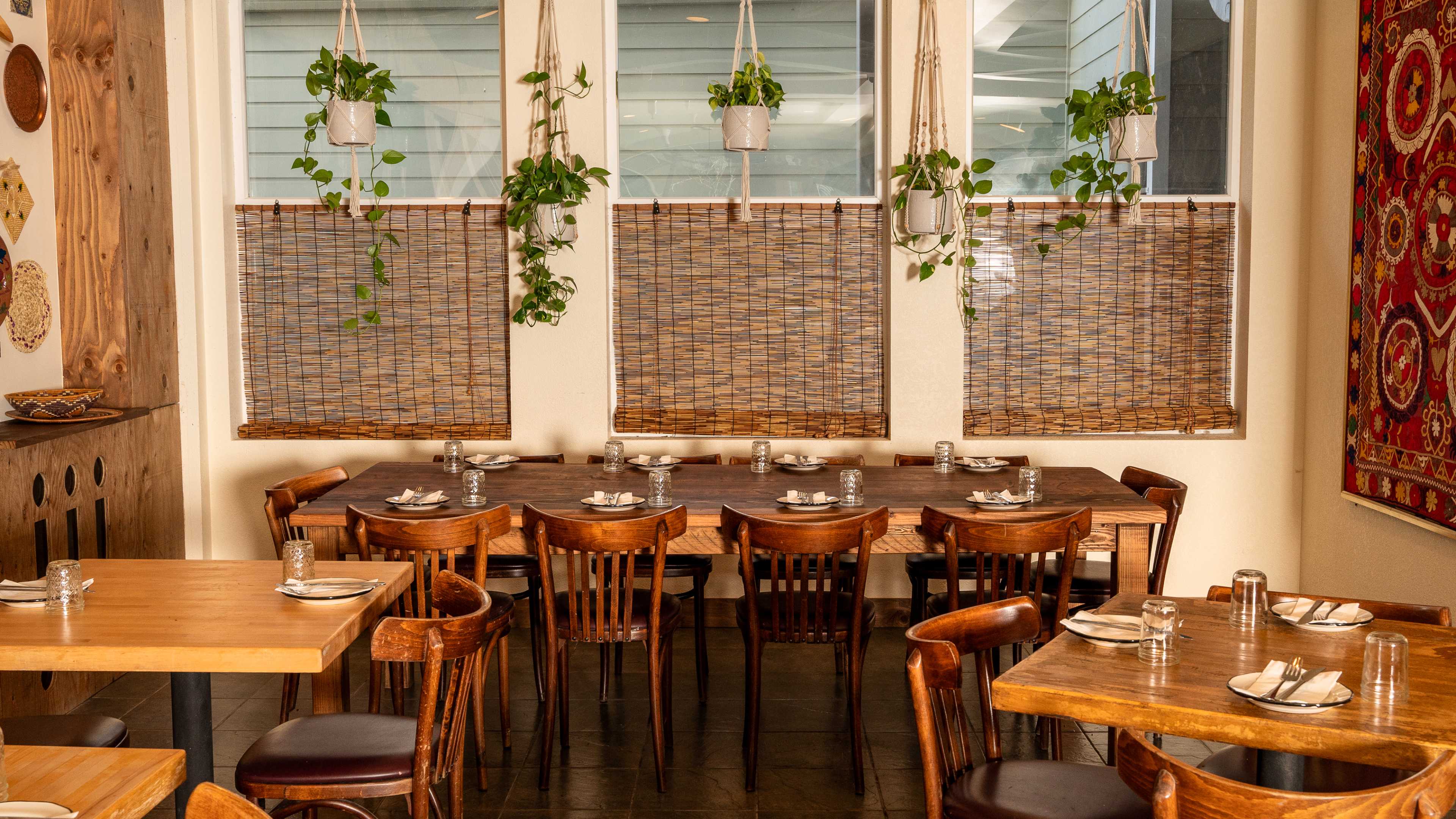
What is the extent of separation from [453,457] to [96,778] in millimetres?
2907

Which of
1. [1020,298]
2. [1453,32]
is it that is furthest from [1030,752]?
[1453,32]

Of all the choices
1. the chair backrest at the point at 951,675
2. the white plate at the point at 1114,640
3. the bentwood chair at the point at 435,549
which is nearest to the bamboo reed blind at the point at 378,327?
the bentwood chair at the point at 435,549

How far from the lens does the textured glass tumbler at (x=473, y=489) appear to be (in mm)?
3965

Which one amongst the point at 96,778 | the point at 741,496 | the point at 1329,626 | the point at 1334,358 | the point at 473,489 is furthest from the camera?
the point at 1334,358

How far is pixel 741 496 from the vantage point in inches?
162

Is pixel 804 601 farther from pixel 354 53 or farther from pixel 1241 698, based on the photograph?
pixel 354 53

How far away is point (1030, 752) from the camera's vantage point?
3.74 metres

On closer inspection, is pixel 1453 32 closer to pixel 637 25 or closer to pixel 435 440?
pixel 637 25

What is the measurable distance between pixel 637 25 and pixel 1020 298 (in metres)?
2.18

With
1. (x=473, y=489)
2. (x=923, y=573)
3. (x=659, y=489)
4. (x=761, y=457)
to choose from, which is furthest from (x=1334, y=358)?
(x=473, y=489)

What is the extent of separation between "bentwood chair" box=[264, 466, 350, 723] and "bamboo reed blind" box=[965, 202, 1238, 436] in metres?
2.82

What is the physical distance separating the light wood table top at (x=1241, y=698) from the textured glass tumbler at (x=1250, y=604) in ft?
0.09

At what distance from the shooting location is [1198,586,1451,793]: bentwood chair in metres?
2.40

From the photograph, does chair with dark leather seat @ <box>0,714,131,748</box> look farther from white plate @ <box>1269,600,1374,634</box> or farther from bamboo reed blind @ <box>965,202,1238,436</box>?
bamboo reed blind @ <box>965,202,1238,436</box>
